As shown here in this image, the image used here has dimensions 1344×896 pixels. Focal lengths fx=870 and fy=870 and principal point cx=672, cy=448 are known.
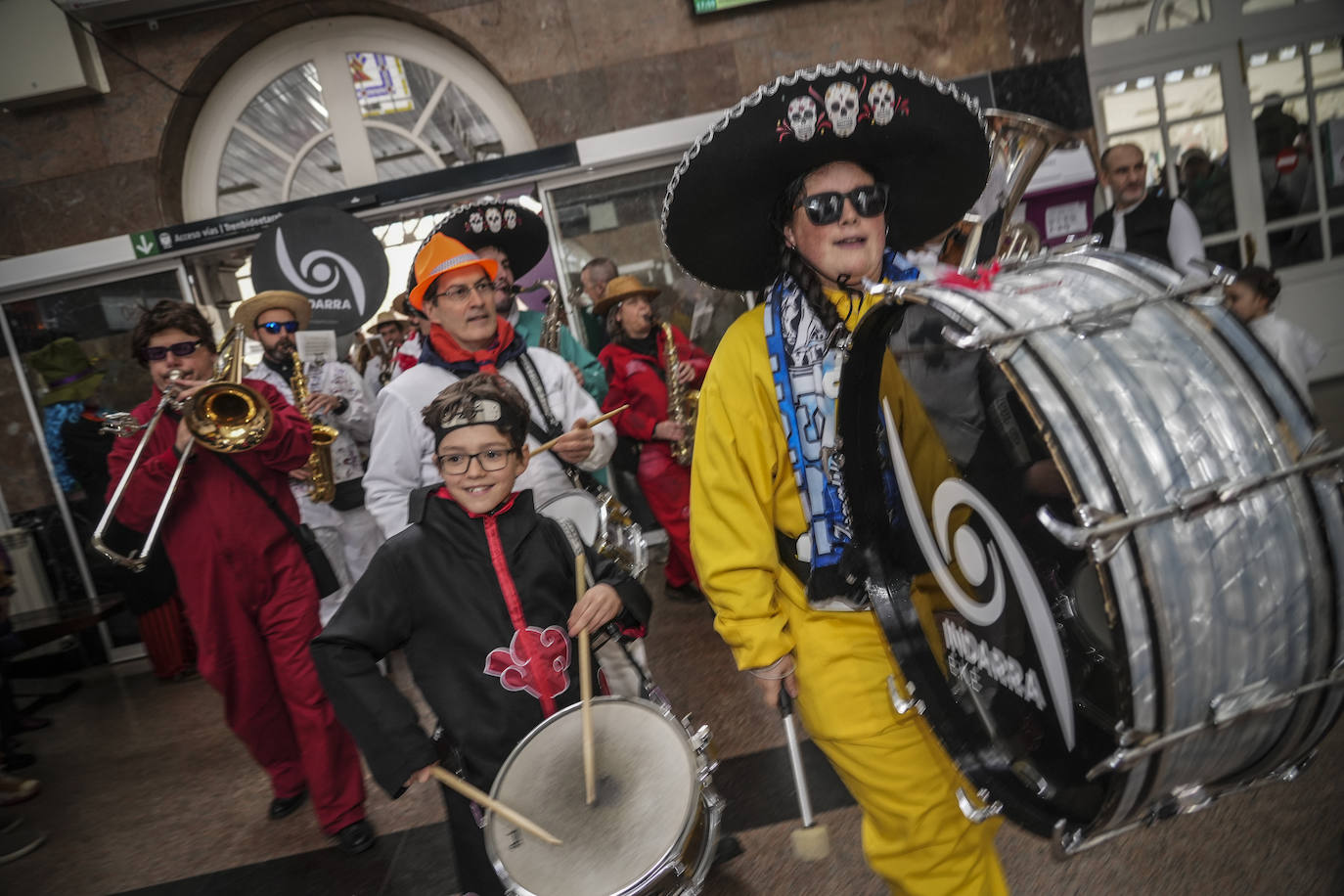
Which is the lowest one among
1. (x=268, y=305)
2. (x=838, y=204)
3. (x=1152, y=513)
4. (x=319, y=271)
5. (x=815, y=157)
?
(x=1152, y=513)

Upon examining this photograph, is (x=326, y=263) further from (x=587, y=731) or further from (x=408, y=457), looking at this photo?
(x=587, y=731)

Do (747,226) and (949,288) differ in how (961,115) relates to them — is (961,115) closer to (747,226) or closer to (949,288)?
(747,226)

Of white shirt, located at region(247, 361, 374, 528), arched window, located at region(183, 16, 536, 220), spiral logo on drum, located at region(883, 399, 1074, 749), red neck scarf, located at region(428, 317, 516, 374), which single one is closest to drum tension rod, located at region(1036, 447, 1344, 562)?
spiral logo on drum, located at region(883, 399, 1074, 749)

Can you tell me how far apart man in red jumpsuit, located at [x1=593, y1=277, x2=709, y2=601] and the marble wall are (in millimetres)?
2107

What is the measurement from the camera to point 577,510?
2.66 metres

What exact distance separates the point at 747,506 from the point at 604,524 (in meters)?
0.79

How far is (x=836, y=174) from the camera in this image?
1880mm

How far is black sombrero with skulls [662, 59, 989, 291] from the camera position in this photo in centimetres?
171

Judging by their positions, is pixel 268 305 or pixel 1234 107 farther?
pixel 1234 107

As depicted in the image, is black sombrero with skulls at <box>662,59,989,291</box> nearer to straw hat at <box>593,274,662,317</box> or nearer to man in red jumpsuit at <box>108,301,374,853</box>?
man in red jumpsuit at <box>108,301,374,853</box>

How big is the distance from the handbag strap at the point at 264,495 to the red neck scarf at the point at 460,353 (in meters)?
0.95

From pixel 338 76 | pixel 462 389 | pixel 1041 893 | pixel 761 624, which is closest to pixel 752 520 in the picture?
pixel 761 624

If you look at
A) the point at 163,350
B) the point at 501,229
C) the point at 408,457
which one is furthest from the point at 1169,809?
the point at 163,350

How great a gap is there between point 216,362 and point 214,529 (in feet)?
2.09
